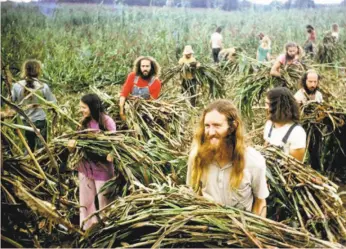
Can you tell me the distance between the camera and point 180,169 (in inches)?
91.6

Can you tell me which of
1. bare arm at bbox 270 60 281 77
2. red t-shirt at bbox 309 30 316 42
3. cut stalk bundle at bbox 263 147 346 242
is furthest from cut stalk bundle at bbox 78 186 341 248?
red t-shirt at bbox 309 30 316 42

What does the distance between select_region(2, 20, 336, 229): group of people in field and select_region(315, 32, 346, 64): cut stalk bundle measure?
129 centimetres

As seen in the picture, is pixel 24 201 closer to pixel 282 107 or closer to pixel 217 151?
pixel 217 151

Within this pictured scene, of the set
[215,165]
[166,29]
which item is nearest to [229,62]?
[166,29]

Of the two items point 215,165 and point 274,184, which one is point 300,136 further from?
point 215,165

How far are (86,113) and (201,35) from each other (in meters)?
3.32

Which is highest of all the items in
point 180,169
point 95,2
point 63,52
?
point 95,2

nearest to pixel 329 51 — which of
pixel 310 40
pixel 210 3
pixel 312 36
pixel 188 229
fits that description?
pixel 310 40

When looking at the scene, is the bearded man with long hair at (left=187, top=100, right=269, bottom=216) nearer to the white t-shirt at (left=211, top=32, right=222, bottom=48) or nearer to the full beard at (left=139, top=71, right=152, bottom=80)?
the full beard at (left=139, top=71, right=152, bottom=80)

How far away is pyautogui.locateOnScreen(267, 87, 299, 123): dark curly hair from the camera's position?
229cm

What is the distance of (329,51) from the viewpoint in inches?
211

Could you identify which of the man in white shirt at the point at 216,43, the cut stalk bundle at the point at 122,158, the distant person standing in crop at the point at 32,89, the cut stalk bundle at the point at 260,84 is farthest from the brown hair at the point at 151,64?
the man in white shirt at the point at 216,43

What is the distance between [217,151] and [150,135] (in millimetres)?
1328

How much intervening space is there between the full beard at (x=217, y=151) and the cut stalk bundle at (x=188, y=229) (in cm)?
14
